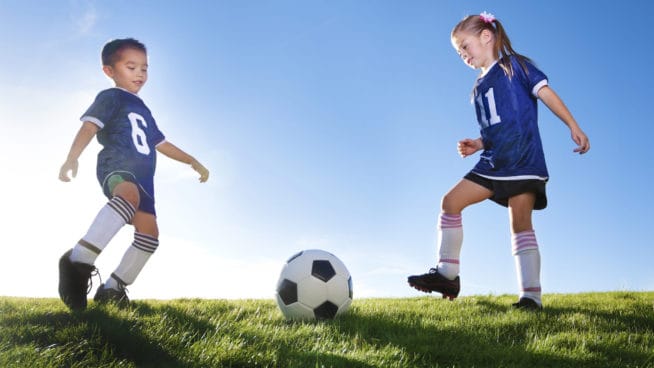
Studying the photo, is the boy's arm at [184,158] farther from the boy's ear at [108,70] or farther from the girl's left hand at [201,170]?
the boy's ear at [108,70]

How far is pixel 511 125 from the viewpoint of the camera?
5688 mm

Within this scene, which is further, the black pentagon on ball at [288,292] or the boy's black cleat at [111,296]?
the boy's black cleat at [111,296]

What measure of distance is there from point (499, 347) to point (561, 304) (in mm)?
2803

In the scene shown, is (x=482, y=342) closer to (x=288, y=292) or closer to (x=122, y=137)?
(x=288, y=292)

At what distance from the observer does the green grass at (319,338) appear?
3447 millimetres

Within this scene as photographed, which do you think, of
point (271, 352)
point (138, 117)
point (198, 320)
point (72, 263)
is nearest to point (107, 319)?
point (198, 320)

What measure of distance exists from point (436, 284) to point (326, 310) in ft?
4.20

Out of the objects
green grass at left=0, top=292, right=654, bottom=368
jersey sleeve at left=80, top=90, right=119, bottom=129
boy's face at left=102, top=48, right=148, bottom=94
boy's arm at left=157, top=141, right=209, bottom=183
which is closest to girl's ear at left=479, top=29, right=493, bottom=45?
green grass at left=0, top=292, right=654, bottom=368

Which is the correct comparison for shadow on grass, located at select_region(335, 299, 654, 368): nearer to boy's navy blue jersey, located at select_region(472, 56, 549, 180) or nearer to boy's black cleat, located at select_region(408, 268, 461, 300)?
boy's black cleat, located at select_region(408, 268, 461, 300)

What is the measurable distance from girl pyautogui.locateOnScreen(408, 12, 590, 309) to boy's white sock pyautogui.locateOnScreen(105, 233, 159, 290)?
2.91 meters

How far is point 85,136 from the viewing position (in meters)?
5.55

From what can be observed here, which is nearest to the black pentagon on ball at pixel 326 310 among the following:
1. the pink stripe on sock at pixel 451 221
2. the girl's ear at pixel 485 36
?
the pink stripe on sock at pixel 451 221

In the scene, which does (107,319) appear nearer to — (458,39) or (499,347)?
(499,347)

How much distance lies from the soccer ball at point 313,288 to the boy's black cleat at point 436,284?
781mm
